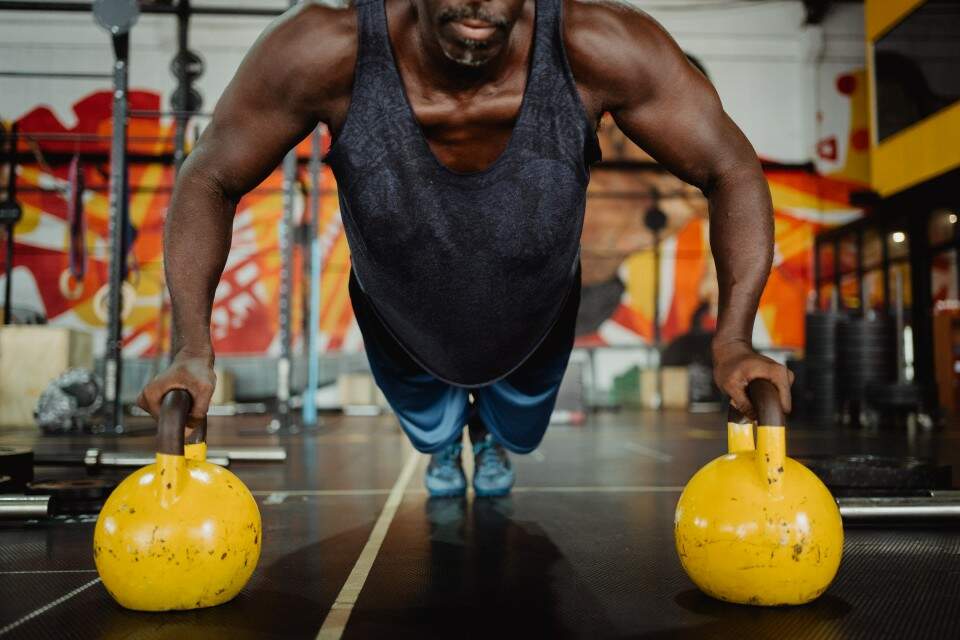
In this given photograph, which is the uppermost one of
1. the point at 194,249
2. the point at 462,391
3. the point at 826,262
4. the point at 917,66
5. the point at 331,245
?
the point at 917,66

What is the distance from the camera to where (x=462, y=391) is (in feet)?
6.16

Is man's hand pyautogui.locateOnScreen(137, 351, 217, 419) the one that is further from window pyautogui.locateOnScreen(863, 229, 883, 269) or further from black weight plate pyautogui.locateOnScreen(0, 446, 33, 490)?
window pyautogui.locateOnScreen(863, 229, 883, 269)

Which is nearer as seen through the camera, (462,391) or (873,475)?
(873,475)

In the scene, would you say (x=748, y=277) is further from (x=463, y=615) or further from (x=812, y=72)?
(x=812, y=72)

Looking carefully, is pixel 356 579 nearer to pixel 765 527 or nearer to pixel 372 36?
pixel 765 527

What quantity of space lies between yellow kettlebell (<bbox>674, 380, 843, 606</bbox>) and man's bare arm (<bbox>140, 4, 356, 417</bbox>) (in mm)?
702

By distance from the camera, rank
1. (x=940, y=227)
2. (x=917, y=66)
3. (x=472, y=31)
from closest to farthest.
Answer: (x=472, y=31) → (x=917, y=66) → (x=940, y=227)

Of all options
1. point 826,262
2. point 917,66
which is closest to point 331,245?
point 826,262

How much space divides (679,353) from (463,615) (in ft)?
28.6

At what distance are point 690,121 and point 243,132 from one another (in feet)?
2.15

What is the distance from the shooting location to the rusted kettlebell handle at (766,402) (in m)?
0.90

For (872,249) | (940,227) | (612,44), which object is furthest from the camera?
(872,249)

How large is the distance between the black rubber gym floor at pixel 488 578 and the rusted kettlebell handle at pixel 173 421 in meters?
0.20

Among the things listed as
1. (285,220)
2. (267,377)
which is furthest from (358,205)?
(267,377)
